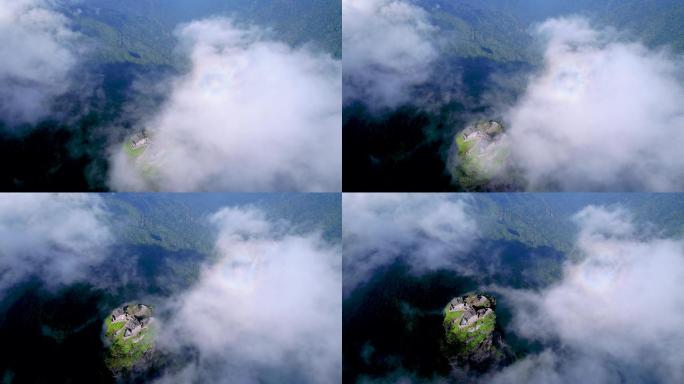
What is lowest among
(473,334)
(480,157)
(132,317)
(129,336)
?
(129,336)

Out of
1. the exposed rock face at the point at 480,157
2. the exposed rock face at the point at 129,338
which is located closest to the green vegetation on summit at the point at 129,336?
the exposed rock face at the point at 129,338

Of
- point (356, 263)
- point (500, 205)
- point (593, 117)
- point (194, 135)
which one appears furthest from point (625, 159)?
point (194, 135)

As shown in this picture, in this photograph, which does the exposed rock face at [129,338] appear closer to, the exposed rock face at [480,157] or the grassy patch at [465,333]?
the grassy patch at [465,333]

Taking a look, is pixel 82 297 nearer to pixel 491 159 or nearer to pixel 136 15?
pixel 136 15

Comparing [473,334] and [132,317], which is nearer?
[473,334]

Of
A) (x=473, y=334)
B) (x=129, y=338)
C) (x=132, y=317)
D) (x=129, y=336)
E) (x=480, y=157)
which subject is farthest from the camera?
(x=132, y=317)

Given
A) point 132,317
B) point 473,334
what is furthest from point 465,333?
point 132,317

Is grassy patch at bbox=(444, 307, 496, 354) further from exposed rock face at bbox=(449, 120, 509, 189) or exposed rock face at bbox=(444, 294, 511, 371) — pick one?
exposed rock face at bbox=(449, 120, 509, 189)

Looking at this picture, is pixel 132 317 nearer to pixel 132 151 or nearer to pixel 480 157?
pixel 132 151
